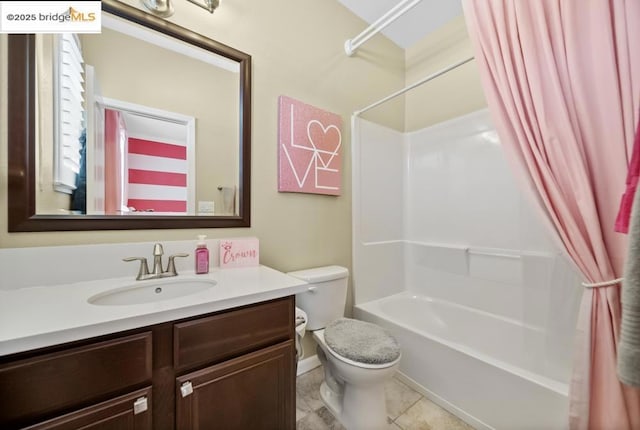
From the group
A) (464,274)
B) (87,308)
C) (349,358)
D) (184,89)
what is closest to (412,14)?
(184,89)

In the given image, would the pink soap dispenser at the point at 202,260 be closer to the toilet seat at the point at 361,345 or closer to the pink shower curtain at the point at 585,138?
the toilet seat at the point at 361,345

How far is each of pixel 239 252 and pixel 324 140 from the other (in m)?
0.94

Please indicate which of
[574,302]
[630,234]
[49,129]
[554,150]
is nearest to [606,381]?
[574,302]

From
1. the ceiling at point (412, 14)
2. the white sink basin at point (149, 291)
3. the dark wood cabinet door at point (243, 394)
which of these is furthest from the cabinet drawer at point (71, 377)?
the ceiling at point (412, 14)

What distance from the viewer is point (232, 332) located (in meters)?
0.81

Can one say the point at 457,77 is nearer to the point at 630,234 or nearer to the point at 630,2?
the point at 630,2

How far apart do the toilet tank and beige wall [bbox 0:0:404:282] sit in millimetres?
155

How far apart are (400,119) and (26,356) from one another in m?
2.55

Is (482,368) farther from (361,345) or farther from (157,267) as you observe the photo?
(157,267)

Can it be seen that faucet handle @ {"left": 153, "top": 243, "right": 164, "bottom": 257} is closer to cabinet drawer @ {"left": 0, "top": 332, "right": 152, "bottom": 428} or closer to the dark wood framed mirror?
the dark wood framed mirror

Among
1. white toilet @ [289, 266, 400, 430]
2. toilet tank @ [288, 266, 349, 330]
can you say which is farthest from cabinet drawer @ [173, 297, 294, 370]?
toilet tank @ [288, 266, 349, 330]

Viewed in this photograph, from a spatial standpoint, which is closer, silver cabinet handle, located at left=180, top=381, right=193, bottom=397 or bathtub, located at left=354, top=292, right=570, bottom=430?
silver cabinet handle, located at left=180, top=381, right=193, bottom=397

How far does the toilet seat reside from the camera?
1.10 metres

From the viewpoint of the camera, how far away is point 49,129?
928mm
